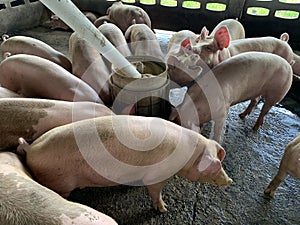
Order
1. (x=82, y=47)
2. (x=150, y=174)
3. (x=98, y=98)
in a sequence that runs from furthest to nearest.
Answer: (x=82, y=47) → (x=98, y=98) → (x=150, y=174)

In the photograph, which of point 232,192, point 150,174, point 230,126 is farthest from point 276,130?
point 150,174

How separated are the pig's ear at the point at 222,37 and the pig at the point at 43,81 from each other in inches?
32.2

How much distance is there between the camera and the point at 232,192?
5.24ft

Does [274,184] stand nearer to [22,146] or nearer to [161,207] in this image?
[161,207]

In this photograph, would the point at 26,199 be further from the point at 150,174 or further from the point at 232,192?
the point at 232,192

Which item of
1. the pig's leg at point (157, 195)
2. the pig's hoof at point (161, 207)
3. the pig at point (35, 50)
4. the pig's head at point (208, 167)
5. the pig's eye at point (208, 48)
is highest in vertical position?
the pig's eye at point (208, 48)

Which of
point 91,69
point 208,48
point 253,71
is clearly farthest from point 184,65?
point 91,69

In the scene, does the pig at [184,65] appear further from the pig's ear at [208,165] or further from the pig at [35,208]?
the pig at [35,208]

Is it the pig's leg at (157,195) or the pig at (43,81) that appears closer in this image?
the pig's leg at (157,195)

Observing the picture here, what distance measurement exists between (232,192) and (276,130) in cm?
65

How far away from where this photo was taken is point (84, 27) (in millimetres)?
1278

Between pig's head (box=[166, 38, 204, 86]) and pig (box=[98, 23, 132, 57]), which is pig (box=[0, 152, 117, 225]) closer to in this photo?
pig's head (box=[166, 38, 204, 86])

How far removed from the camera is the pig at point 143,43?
6.95ft

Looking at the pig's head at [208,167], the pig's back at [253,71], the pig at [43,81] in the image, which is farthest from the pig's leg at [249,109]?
the pig at [43,81]
